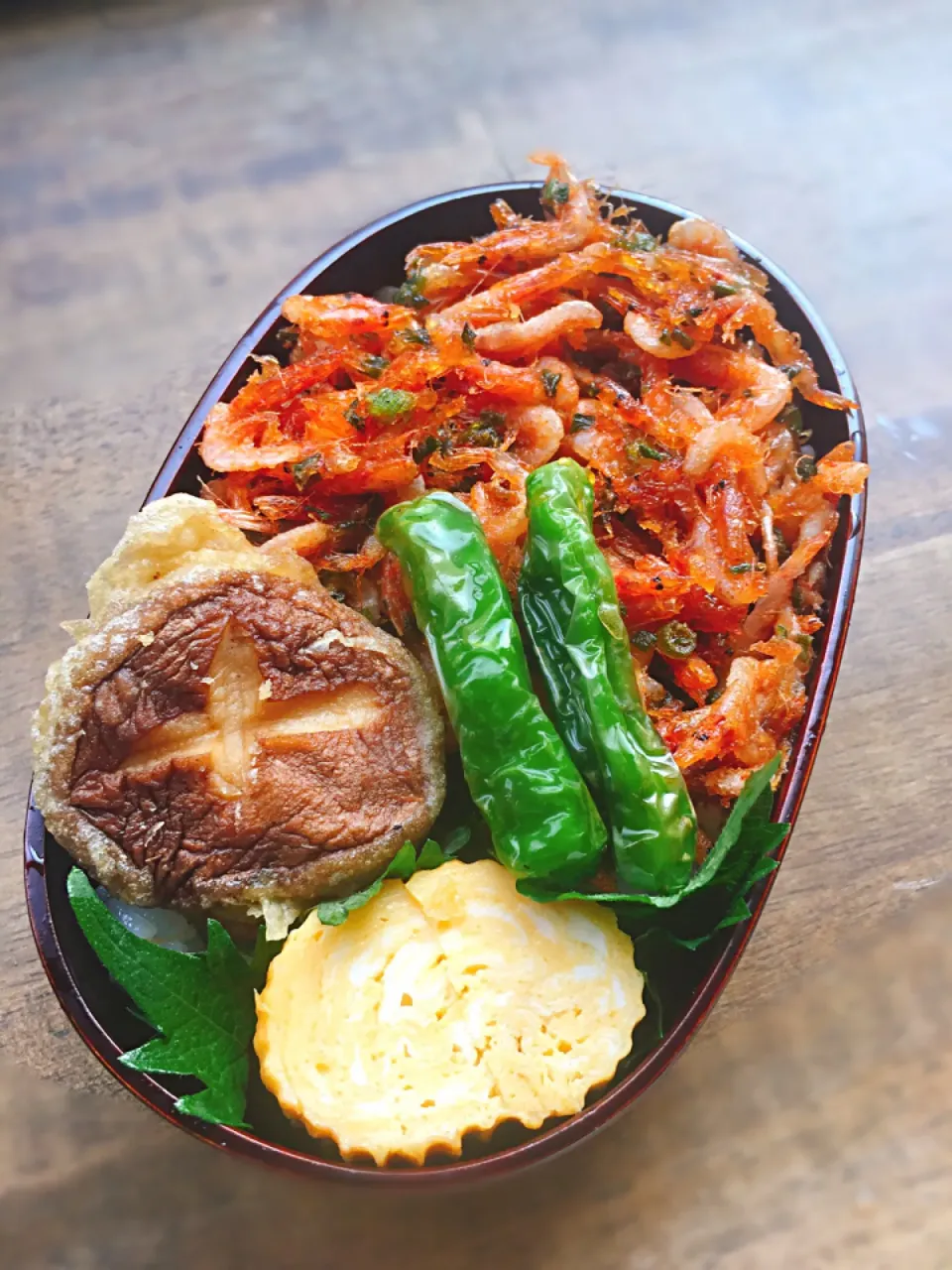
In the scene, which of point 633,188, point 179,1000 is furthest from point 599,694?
point 633,188

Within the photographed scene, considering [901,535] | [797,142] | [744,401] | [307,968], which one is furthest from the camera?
[797,142]

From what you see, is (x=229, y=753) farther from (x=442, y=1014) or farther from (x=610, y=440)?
(x=610, y=440)

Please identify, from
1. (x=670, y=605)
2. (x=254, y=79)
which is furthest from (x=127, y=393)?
(x=670, y=605)

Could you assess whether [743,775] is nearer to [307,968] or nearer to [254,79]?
[307,968]

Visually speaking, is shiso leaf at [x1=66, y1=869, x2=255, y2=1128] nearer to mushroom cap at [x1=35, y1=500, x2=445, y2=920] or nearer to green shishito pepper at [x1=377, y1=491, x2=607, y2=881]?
mushroom cap at [x1=35, y1=500, x2=445, y2=920]

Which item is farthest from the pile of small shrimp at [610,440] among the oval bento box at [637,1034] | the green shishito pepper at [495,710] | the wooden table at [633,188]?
the wooden table at [633,188]

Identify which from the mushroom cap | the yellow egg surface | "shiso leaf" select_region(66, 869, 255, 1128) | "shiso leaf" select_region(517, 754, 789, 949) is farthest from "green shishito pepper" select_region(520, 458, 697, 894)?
"shiso leaf" select_region(66, 869, 255, 1128)

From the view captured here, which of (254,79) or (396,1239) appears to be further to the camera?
(254,79)

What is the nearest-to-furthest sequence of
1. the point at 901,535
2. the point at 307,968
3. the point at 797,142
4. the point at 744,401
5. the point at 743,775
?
the point at 307,968, the point at 743,775, the point at 744,401, the point at 901,535, the point at 797,142
